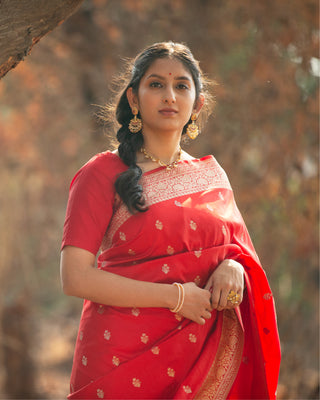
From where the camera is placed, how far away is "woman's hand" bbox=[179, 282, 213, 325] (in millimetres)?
1712

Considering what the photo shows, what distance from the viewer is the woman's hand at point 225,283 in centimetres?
173

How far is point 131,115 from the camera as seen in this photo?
199 centimetres

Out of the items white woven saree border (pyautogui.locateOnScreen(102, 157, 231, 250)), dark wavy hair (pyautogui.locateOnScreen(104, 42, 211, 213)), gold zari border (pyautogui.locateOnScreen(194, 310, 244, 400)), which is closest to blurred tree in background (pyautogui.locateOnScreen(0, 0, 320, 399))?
gold zari border (pyautogui.locateOnScreen(194, 310, 244, 400))

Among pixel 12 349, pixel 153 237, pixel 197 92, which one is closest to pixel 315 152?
pixel 197 92

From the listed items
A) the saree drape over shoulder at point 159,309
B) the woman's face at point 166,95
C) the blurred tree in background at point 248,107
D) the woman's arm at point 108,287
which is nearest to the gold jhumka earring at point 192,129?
the woman's face at point 166,95

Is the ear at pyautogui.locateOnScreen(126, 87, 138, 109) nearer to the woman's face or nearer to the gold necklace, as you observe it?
the woman's face

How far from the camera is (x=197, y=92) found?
1.97m

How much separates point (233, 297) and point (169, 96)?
2.36ft

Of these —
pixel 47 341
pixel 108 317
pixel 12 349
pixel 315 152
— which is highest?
pixel 315 152

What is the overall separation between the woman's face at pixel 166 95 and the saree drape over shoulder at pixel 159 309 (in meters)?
0.18

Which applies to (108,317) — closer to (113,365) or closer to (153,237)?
(113,365)

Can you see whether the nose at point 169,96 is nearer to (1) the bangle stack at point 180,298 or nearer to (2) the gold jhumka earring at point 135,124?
(2) the gold jhumka earring at point 135,124

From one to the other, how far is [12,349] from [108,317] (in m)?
4.25

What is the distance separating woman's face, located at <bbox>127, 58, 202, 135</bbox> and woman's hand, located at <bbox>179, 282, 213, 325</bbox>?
0.56 m
